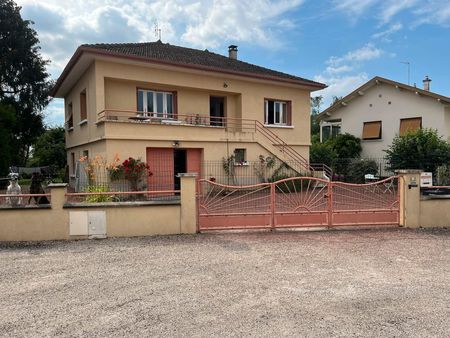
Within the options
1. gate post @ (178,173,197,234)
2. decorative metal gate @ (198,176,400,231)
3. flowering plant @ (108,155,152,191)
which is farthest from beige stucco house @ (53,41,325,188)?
decorative metal gate @ (198,176,400,231)

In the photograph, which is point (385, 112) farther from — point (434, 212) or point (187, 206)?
point (187, 206)

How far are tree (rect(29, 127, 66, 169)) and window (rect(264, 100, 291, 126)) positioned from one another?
20.8 meters

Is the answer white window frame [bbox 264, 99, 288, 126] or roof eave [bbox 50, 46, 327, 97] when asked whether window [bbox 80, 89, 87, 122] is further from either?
white window frame [bbox 264, 99, 288, 126]

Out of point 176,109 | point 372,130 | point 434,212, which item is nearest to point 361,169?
point 372,130

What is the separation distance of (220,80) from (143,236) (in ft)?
38.2

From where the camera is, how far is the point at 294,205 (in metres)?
8.87

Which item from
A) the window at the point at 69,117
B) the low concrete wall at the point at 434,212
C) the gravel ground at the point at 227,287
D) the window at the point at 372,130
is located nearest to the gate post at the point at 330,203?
the gravel ground at the point at 227,287

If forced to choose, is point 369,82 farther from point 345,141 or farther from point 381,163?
point 381,163

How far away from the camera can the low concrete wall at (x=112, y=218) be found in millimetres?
7887

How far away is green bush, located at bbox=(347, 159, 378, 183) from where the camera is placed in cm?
2105

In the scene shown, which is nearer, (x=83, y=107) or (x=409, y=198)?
(x=409, y=198)

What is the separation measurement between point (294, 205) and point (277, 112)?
1229 cm

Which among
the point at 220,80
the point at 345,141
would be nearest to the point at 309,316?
the point at 220,80

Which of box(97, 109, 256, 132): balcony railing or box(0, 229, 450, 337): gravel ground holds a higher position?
box(97, 109, 256, 132): balcony railing
